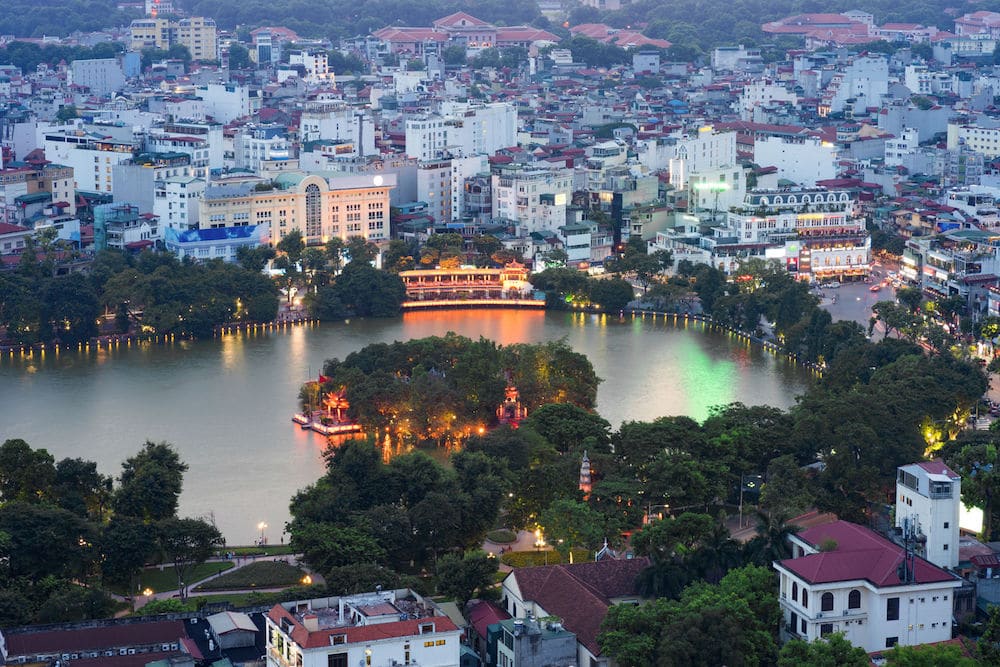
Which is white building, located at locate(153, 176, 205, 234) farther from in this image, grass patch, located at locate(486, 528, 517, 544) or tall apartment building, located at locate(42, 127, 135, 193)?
grass patch, located at locate(486, 528, 517, 544)

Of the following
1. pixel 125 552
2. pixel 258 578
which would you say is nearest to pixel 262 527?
pixel 258 578

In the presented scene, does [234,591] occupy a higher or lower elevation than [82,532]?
lower

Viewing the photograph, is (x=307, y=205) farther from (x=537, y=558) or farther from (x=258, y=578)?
(x=258, y=578)

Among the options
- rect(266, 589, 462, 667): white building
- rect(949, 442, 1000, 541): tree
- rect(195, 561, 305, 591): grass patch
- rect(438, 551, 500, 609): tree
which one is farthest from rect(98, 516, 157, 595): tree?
rect(949, 442, 1000, 541): tree

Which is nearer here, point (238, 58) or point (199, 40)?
point (238, 58)

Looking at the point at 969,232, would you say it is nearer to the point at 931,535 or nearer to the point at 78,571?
Answer: the point at 931,535

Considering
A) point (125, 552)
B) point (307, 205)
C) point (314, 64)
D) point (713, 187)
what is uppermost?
point (314, 64)

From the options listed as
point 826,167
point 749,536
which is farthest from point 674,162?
point 749,536

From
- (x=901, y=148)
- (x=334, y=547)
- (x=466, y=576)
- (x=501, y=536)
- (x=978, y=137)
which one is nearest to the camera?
(x=466, y=576)
